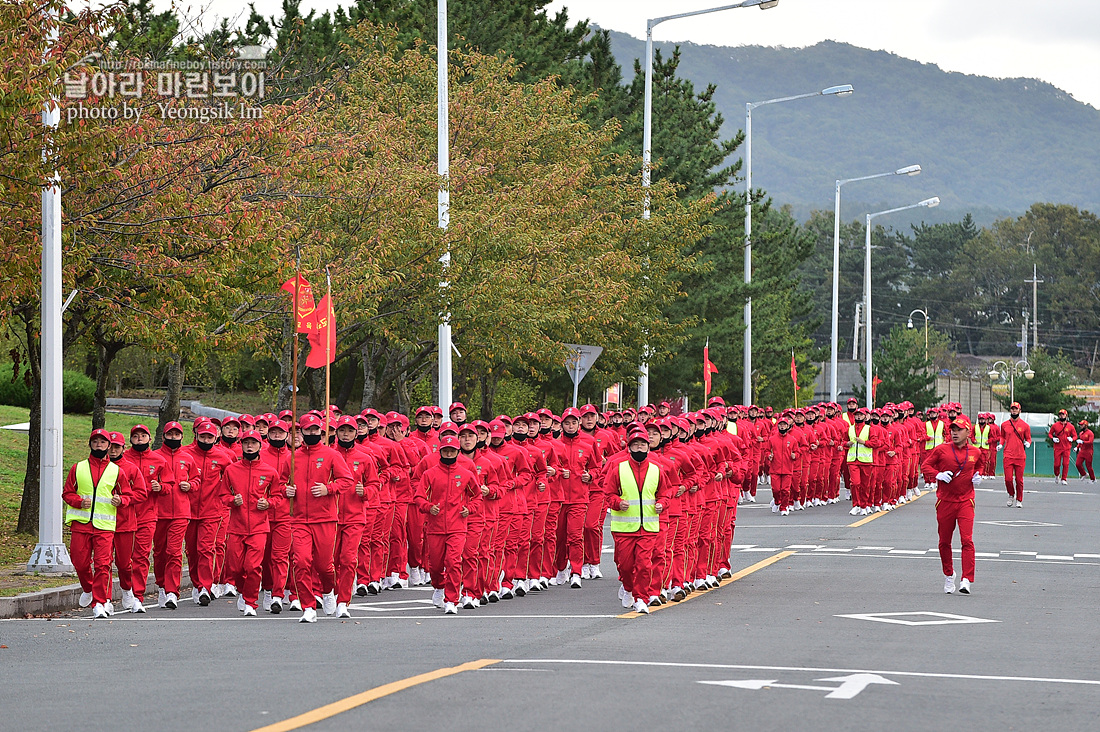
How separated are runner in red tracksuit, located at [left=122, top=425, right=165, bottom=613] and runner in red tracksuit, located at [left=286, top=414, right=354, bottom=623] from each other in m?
1.70

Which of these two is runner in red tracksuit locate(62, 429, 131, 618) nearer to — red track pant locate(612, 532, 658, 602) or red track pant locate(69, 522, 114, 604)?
red track pant locate(69, 522, 114, 604)

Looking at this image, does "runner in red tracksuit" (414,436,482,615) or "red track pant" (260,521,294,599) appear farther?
"runner in red tracksuit" (414,436,482,615)

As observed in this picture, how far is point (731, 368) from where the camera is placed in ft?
163

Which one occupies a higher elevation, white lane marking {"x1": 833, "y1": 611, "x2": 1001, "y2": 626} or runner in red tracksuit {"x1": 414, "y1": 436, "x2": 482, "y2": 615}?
runner in red tracksuit {"x1": 414, "y1": 436, "x2": 482, "y2": 615}

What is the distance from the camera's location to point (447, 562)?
1501 centimetres

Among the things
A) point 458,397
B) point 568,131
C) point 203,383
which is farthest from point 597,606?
point 203,383

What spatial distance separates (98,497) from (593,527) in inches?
214

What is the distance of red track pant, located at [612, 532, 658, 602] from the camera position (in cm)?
1483

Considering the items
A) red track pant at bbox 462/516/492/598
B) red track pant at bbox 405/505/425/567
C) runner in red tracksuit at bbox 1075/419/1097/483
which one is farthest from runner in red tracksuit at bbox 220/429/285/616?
runner in red tracksuit at bbox 1075/419/1097/483

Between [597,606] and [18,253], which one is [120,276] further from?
[597,606]

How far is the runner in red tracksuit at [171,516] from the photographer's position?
15.6m

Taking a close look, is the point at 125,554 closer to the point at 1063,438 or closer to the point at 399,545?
the point at 399,545

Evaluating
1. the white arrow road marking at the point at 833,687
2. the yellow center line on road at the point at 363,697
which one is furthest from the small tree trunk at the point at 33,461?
the white arrow road marking at the point at 833,687

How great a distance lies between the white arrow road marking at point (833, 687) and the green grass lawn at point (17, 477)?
7.92 m
